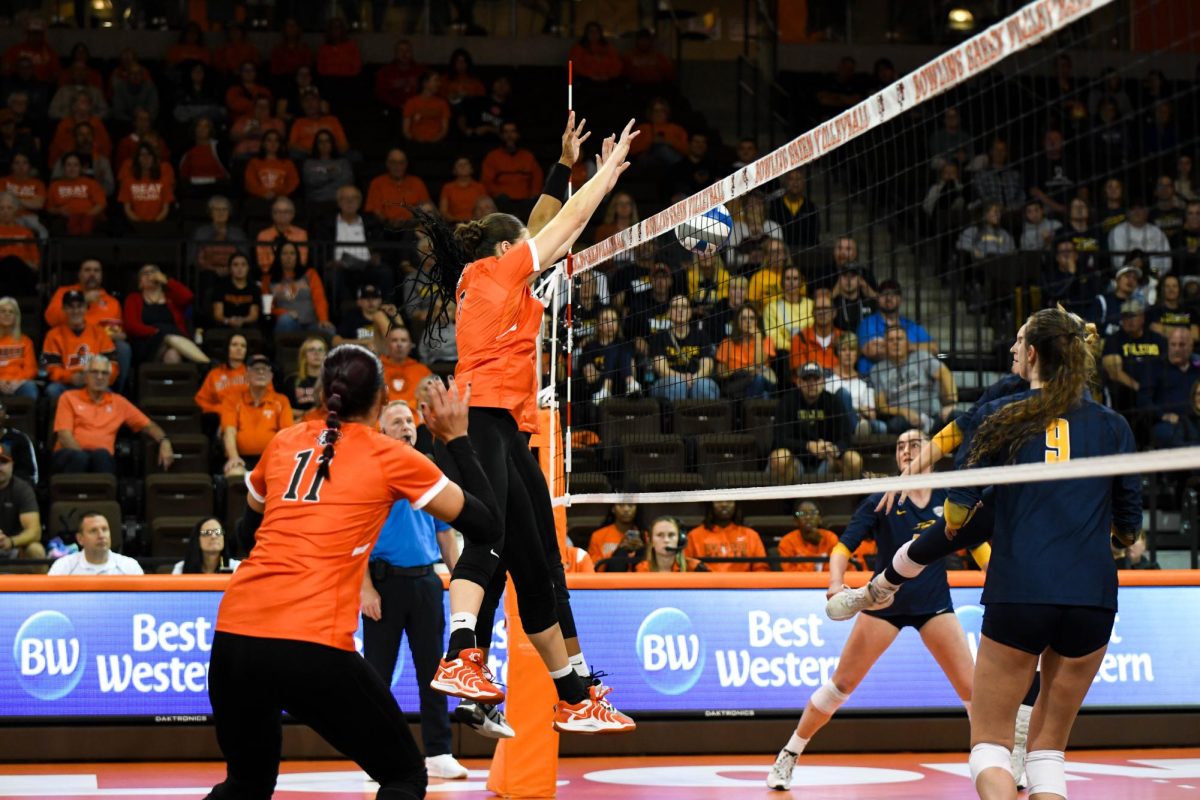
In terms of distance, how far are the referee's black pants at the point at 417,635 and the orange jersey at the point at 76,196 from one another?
8253 millimetres

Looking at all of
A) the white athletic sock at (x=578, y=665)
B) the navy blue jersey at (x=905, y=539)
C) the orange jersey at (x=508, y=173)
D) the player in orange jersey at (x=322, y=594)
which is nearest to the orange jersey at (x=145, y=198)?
the orange jersey at (x=508, y=173)

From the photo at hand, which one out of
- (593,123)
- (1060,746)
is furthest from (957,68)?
(593,123)

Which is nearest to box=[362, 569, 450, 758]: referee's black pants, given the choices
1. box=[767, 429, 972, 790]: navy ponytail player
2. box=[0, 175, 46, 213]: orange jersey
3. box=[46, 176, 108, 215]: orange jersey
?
box=[767, 429, 972, 790]: navy ponytail player

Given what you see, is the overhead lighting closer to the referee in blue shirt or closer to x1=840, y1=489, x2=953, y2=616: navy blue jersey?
x1=840, y1=489, x2=953, y2=616: navy blue jersey

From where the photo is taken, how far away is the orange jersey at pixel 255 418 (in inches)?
512

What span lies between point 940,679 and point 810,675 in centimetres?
84

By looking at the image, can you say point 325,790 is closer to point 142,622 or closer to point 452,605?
point 142,622

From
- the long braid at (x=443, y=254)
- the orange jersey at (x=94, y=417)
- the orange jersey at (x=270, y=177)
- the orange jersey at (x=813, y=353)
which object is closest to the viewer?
the long braid at (x=443, y=254)

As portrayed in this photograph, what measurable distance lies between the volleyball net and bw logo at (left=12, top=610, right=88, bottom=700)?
324 cm

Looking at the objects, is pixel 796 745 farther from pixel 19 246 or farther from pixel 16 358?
pixel 19 246

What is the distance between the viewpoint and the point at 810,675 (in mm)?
9992

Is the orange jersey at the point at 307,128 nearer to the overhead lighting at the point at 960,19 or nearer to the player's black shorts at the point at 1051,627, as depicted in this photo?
the overhead lighting at the point at 960,19

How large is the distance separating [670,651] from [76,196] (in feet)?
28.9

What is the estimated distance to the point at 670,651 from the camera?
9.92 metres
